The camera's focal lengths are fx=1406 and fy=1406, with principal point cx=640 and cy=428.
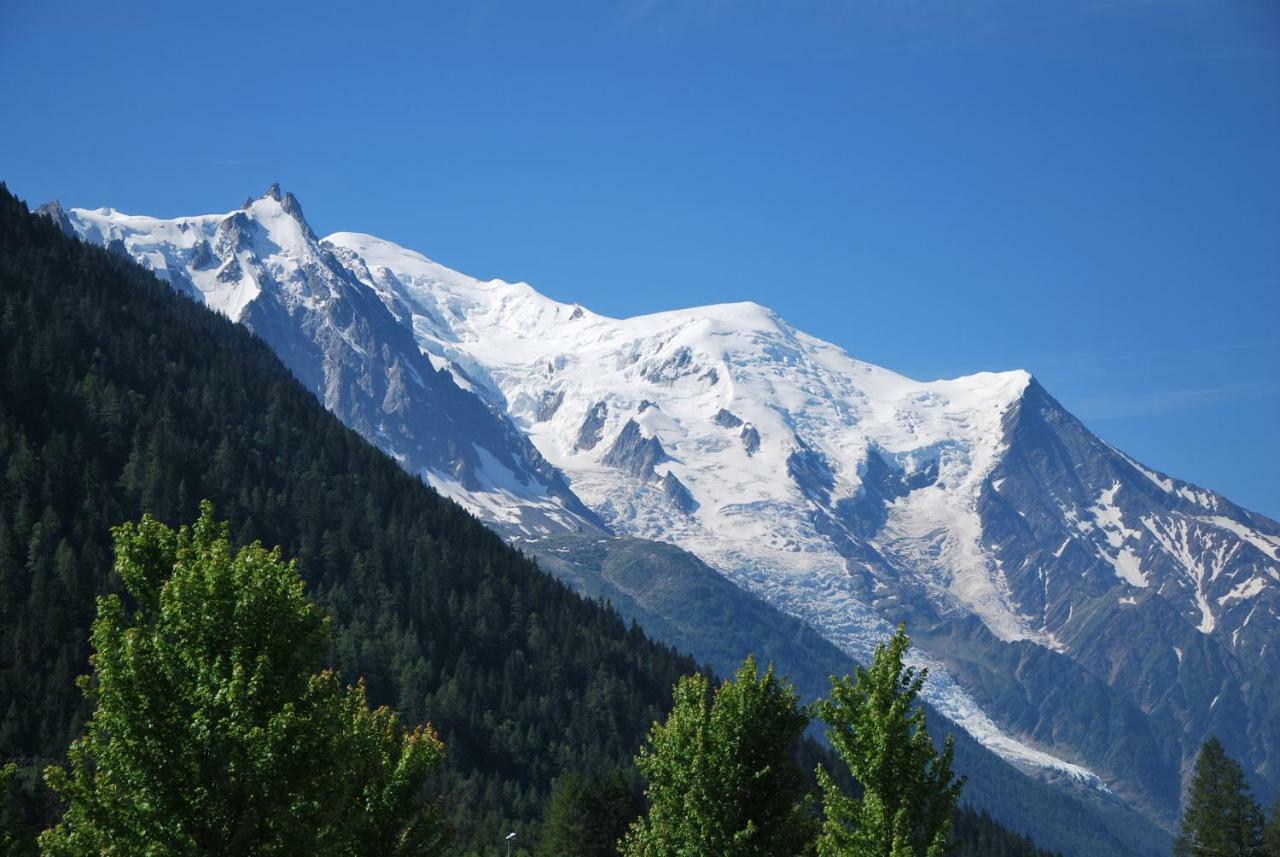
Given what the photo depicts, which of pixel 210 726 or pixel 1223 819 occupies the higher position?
pixel 1223 819

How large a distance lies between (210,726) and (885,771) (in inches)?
Result: 903

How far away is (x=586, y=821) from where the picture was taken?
106938 millimetres

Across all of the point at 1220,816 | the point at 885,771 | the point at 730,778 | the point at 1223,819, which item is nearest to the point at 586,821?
the point at 1220,816

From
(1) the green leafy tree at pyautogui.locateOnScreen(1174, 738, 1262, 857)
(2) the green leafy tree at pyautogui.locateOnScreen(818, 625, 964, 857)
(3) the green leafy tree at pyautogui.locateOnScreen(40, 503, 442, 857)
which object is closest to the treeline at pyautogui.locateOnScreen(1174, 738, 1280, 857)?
(1) the green leafy tree at pyautogui.locateOnScreen(1174, 738, 1262, 857)

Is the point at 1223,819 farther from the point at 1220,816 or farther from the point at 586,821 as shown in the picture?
the point at 586,821

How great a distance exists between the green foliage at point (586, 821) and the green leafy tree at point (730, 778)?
2153 inches

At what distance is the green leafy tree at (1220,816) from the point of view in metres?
113

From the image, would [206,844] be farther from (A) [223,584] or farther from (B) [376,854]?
(B) [376,854]

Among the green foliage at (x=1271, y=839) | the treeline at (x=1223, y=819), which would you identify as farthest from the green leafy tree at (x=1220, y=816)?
the green foliage at (x=1271, y=839)

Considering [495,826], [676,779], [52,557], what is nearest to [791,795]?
[676,779]

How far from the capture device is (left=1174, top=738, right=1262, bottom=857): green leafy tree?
113m

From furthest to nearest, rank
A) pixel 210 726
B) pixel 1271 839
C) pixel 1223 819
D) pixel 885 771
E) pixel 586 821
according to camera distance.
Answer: pixel 1271 839 < pixel 1223 819 < pixel 586 821 < pixel 885 771 < pixel 210 726

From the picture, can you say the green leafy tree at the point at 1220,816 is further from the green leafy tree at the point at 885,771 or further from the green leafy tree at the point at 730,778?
the green leafy tree at the point at 885,771

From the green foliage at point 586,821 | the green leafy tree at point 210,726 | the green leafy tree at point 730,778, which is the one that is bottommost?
the green foliage at point 586,821
